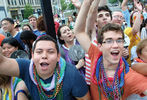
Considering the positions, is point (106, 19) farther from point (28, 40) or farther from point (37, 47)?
point (28, 40)

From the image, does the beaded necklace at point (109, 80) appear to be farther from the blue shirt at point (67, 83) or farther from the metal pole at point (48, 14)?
the metal pole at point (48, 14)

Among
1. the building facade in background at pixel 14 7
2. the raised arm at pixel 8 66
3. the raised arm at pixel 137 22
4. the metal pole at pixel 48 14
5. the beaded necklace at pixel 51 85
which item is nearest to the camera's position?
the raised arm at pixel 8 66

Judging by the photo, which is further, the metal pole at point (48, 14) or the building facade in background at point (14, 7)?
the building facade in background at point (14, 7)

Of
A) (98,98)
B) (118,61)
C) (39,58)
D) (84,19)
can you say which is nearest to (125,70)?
(118,61)

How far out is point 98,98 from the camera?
1.49m

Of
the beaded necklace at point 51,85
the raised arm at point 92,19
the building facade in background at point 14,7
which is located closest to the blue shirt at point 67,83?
the beaded necklace at point 51,85

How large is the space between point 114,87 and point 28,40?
6.20 feet

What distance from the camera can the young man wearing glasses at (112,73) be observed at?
1.37m

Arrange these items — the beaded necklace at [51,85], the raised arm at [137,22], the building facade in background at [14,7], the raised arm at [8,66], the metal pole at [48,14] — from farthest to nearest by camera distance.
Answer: the building facade in background at [14,7] → the raised arm at [137,22] → the metal pole at [48,14] → the beaded necklace at [51,85] → the raised arm at [8,66]

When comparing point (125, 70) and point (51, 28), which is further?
point (51, 28)

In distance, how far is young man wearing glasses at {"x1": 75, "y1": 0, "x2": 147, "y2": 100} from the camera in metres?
1.37

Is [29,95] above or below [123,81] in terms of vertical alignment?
below

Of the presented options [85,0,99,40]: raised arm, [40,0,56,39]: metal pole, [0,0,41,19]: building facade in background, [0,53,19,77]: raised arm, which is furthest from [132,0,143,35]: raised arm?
[0,0,41,19]: building facade in background

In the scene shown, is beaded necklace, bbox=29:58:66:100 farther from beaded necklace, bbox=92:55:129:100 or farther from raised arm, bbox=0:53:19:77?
beaded necklace, bbox=92:55:129:100
